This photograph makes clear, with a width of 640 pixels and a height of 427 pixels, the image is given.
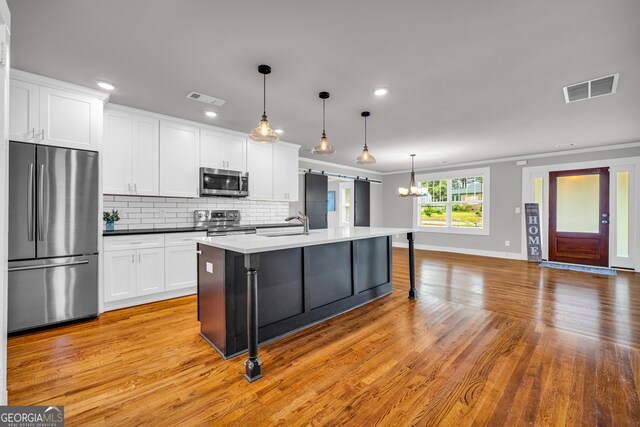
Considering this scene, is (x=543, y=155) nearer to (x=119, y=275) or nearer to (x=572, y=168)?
(x=572, y=168)

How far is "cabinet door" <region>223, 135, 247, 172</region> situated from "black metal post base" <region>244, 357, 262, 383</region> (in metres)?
3.26

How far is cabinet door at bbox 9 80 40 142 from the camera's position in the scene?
2629 mm

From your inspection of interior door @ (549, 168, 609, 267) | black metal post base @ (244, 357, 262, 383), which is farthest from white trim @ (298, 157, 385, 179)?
black metal post base @ (244, 357, 262, 383)

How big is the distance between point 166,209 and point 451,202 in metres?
6.99

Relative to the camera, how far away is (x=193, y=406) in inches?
65.4

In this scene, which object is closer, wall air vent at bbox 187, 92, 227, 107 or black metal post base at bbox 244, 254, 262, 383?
black metal post base at bbox 244, 254, 262, 383

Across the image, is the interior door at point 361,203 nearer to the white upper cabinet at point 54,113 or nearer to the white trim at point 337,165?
the white trim at point 337,165

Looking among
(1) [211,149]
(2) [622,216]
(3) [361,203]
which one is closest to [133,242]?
(1) [211,149]

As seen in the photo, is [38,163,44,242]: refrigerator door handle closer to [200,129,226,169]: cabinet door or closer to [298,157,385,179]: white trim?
[200,129,226,169]: cabinet door

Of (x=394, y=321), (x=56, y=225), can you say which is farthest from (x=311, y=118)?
(x=56, y=225)

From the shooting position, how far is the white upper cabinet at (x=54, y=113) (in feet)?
8.71

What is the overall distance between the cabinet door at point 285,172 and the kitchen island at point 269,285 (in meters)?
2.28

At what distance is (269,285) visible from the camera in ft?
8.07

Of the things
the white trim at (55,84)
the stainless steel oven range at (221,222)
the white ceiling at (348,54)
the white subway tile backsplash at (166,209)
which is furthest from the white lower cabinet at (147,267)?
the white ceiling at (348,54)
